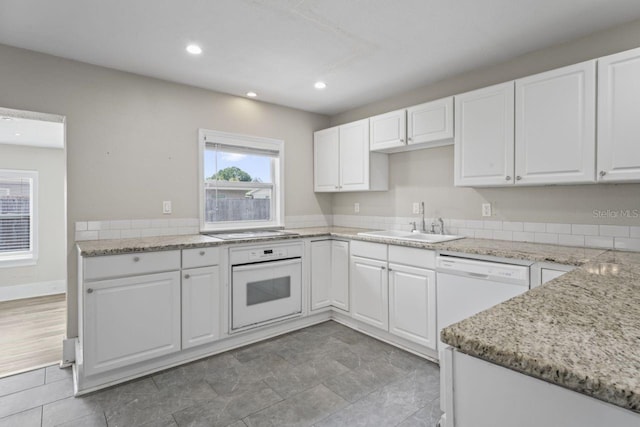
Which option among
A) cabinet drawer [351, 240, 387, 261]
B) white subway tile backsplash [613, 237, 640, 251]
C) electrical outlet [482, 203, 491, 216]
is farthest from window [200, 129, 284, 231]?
white subway tile backsplash [613, 237, 640, 251]

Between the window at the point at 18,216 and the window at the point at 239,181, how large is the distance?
3379 mm

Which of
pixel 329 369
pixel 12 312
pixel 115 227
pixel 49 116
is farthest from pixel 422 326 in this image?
pixel 12 312

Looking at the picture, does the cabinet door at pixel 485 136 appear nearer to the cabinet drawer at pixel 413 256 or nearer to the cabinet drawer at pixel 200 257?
the cabinet drawer at pixel 413 256

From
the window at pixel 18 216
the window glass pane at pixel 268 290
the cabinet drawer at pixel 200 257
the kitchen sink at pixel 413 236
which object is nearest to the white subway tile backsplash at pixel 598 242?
the kitchen sink at pixel 413 236

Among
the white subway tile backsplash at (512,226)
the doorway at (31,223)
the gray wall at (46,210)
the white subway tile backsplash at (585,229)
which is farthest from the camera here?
the gray wall at (46,210)

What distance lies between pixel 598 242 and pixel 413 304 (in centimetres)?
135

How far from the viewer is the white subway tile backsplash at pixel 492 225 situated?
288 cm

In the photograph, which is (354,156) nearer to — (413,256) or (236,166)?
(236,166)

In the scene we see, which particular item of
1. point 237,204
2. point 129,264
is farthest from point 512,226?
point 129,264

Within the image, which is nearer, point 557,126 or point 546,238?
point 557,126

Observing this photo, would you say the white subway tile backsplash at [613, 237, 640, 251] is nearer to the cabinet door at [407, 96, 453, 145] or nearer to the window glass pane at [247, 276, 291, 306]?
the cabinet door at [407, 96, 453, 145]

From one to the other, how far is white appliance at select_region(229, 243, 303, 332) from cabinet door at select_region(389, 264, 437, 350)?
3.07 ft

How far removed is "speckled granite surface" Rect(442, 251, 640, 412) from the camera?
0.59 meters

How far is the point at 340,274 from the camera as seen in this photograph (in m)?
3.47
